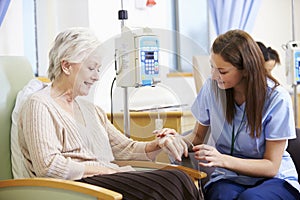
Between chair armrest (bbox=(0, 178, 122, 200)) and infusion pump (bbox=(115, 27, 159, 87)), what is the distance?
411 millimetres

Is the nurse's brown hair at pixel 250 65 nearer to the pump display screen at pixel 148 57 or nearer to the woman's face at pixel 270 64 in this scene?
the pump display screen at pixel 148 57

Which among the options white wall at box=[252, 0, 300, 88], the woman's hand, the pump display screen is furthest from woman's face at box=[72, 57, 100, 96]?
white wall at box=[252, 0, 300, 88]

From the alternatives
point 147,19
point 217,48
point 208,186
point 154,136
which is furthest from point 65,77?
point 147,19

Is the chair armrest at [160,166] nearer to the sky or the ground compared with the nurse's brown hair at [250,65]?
nearer to the ground

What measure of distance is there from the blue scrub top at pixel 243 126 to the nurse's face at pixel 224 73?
31 mm

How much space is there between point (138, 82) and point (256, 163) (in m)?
0.53

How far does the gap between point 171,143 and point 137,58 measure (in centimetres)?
33

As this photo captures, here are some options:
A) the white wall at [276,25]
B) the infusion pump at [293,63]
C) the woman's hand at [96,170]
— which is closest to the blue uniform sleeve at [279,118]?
the woman's hand at [96,170]

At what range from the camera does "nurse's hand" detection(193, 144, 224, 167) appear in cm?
178

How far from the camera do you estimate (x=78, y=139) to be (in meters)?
1.80

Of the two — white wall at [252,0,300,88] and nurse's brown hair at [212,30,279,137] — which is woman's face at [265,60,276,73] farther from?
white wall at [252,0,300,88]

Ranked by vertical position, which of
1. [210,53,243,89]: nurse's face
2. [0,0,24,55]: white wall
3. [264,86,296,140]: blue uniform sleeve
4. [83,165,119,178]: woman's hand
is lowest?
[83,165,119,178]: woman's hand

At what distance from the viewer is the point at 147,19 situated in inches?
136

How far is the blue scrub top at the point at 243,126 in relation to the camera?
Answer: 184 centimetres
